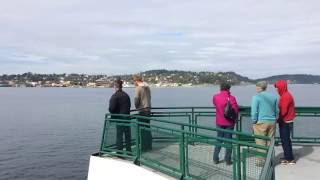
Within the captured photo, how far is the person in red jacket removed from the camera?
32.4 ft

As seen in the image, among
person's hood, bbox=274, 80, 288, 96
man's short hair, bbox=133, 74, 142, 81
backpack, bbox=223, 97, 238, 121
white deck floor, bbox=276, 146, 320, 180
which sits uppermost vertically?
man's short hair, bbox=133, 74, 142, 81

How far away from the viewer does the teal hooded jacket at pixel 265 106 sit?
952 cm

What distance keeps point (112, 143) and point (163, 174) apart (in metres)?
2.35

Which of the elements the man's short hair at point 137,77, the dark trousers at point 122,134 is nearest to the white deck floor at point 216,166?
the dark trousers at point 122,134

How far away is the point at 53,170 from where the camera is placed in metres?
28.3

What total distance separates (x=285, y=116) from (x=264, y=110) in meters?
0.71

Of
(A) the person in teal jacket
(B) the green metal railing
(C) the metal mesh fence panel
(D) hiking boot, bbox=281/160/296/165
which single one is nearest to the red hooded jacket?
(A) the person in teal jacket

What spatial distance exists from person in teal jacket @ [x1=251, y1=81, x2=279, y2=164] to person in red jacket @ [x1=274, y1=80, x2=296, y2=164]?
0.43 m

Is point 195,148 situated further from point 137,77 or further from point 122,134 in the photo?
point 137,77

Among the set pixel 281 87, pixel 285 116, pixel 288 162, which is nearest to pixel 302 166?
pixel 288 162

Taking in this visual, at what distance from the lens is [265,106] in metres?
9.54

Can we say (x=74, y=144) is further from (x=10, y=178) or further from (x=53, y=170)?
(x=10, y=178)

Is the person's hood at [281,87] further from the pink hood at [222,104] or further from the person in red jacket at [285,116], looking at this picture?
the pink hood at [222,104]

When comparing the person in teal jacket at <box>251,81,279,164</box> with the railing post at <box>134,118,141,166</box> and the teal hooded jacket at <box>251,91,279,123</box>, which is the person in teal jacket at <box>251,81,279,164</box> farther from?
the railing post at <box>134,118,141,166</box>
